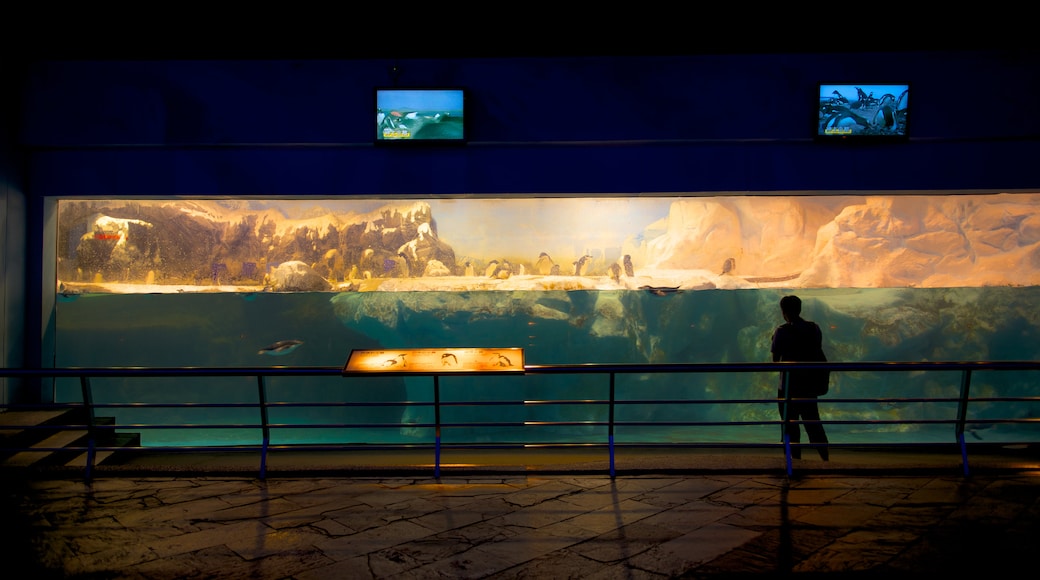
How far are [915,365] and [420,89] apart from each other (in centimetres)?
523

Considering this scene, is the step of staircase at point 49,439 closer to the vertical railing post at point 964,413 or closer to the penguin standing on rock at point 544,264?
the penguin standing on rock at point 544,264

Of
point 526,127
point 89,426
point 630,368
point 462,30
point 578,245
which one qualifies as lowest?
point 89,426

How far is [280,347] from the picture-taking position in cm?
825

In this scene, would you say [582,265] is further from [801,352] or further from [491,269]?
[801,352]

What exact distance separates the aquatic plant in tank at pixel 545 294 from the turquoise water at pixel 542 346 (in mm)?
26

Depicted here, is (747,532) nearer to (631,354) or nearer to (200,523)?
(200,523)

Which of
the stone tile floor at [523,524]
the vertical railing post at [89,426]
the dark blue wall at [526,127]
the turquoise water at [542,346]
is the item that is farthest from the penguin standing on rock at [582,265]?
the vertical railing post at [89,426]

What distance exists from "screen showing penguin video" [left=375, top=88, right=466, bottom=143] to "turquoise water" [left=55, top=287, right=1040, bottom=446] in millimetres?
2045

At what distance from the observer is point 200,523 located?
4.30 metres

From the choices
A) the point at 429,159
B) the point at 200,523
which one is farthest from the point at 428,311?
A: the point at 200,523

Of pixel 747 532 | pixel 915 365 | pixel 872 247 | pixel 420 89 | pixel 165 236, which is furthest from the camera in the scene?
pixel 872 247

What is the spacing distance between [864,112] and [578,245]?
11.4ft

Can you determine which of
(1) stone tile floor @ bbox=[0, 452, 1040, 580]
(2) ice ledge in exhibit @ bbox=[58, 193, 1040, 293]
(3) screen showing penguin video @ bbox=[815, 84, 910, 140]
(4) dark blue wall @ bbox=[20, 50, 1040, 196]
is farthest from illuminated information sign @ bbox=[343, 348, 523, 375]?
(3) screen showing penguin video @ bbox=[815, 84, 910, 140]

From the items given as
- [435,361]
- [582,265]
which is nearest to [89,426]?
[435,361]
